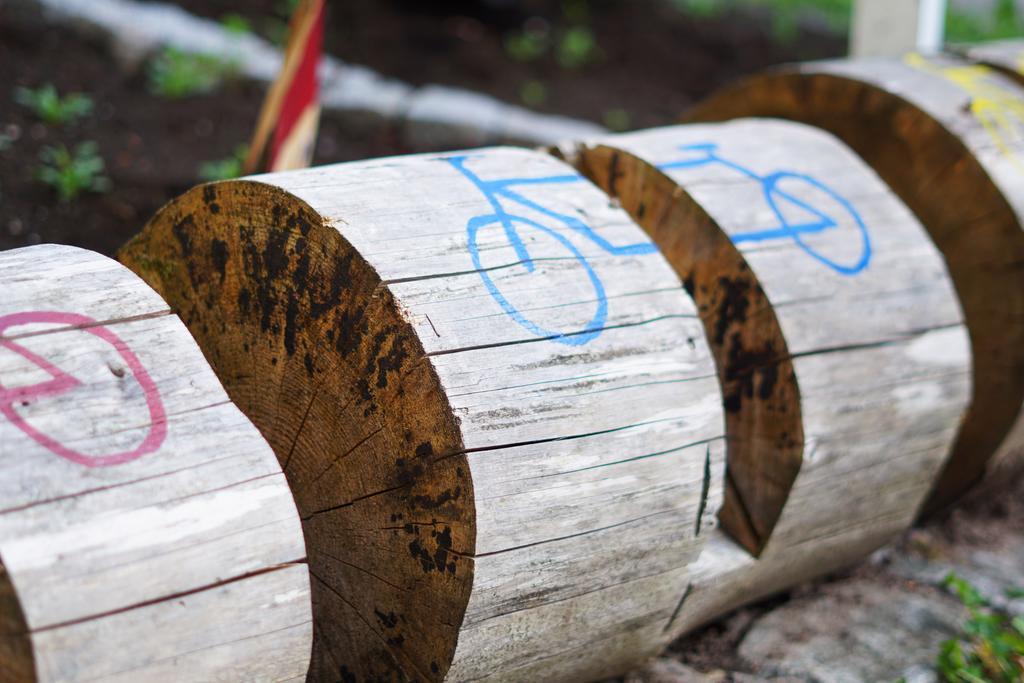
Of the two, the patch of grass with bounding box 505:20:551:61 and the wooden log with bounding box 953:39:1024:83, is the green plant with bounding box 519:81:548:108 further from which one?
the wooden log with bounding box 953:39:1024:83

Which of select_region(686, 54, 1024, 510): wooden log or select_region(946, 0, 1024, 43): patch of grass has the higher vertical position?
select_region(946, 0, 1024, 43): patch of grass

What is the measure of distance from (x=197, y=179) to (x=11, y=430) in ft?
7.59

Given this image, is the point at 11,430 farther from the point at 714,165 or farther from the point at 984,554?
the point at 984,554

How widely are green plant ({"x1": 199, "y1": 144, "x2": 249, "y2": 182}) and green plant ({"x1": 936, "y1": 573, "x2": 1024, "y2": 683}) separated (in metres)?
2.46

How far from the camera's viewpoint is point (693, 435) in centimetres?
174

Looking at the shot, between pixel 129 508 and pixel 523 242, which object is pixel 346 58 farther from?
pixel 129 508

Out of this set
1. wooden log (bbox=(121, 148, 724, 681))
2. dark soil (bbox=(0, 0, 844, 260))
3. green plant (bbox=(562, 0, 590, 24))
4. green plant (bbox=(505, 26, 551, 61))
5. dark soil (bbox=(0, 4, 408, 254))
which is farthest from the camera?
green plant (bbox=(562, 0, 590, 24))

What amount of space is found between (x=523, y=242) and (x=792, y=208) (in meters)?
0.70

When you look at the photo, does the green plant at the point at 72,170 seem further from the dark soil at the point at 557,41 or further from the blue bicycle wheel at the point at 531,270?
the blue bicycle wheel at the point at 531,270

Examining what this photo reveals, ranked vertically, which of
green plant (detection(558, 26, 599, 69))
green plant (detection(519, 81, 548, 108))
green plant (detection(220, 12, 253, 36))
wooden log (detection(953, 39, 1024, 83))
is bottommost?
wooden log (detection(953, 39, 1024, 83))

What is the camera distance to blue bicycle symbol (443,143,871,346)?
5.39ft

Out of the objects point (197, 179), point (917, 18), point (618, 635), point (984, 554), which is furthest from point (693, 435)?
point (917, 18)

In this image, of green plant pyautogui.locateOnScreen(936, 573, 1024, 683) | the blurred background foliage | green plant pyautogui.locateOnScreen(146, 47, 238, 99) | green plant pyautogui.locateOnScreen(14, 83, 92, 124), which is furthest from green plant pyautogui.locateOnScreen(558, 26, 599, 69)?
green plant pyautogui.locateOnScreen(936, 573, 1024, 683)

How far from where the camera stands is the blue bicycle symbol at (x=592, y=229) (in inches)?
64.7
